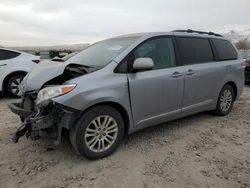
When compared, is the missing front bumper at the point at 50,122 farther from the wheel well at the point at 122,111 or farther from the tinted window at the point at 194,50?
the tinted window at the point at 194,50

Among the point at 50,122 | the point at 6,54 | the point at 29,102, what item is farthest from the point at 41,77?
the point at 6,54

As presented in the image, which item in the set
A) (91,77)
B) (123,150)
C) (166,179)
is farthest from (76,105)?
(166,179)

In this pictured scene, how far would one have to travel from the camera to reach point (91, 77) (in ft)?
10.3

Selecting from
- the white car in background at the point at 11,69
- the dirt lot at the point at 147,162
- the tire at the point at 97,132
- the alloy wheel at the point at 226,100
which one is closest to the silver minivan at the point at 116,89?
the tire at the point at 97,132

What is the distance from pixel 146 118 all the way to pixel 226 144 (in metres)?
1.27

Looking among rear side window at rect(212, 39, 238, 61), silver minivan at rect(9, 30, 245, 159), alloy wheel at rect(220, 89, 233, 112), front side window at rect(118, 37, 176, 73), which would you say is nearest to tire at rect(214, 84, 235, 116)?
alloy wheel at rect(220, 89, 233, 112)

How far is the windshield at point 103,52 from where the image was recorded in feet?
11.7

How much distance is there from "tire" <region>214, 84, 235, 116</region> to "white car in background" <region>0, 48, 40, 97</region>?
5.12 m

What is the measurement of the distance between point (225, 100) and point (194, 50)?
137 cm

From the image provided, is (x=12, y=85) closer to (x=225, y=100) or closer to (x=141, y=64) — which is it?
(x=141, y=64)

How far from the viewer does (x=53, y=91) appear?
9.82 feet

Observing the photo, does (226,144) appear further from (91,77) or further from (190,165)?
(91,77)

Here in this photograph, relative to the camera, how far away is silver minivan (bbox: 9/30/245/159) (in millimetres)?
3027

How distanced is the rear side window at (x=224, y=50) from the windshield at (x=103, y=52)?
1.96 metres
